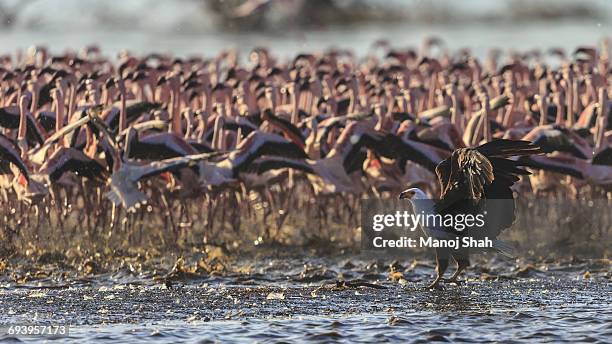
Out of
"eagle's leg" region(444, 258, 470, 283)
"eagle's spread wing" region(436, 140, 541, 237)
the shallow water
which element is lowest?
the shallow water

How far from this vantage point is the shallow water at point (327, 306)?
845 cm

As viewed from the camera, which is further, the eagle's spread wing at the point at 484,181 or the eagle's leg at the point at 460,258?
the eagle's leg at the point at 460,258

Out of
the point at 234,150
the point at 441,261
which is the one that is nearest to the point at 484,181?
the point at 441,261

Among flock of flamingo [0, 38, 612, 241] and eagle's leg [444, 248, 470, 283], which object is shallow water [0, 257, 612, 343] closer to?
eagle's leg [444, 248, 470, 283]

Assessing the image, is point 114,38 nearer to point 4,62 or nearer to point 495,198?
point 4,62

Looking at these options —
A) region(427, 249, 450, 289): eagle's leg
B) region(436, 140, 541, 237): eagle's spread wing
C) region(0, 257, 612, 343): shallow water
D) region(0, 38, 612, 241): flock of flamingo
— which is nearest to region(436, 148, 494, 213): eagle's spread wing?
region(436, 140, 541, 237): eagle's spread wing

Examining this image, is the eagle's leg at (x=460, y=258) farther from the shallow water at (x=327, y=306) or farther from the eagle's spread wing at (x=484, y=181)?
the eagle's spread wing at (x=484, y=181)

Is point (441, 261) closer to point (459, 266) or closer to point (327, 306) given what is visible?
point (459, 266)

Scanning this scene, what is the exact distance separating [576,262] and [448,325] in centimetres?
347

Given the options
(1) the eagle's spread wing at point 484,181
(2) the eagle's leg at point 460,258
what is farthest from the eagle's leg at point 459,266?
(1) the eagle's spread wing at point 484,181

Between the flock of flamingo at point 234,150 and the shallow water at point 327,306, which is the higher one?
the flock of flamingo at point 234,150

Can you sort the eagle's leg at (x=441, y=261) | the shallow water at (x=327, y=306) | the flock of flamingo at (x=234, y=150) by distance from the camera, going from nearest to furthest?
the shallow water at (x=327, y=306), the eagle's leg at (x=441, y=261), the flock of flamingo at (x=234, y=150)

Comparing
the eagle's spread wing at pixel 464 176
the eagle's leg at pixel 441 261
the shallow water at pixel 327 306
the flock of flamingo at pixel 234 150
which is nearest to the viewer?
the shallow water at pixel 327 306

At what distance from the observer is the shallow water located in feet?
27.7
